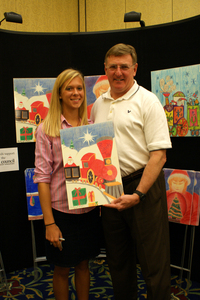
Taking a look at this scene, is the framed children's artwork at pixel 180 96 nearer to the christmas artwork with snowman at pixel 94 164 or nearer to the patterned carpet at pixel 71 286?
the christmas artwork with snowman at pixel 94 164

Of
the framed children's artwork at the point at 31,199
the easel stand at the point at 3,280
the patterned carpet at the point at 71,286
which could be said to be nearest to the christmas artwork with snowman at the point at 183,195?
the patterned carpet at the point at 71,286

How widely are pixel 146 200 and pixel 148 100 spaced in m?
0.65

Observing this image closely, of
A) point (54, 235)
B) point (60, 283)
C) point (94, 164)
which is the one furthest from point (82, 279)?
point (94, 164)

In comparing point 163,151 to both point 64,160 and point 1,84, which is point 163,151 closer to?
point 64,160

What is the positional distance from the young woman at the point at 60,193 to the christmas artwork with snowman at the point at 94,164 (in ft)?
0.40

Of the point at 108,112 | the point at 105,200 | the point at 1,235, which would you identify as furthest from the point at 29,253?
the point at 108,112

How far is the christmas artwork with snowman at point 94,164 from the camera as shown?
1610mm

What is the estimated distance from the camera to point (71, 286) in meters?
2.47

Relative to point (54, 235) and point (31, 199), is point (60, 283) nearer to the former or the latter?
point (54, 235)

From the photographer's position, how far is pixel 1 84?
2.62 metres

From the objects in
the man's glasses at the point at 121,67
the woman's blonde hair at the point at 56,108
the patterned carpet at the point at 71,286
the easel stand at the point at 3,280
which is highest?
the man's glasses at the point at 121,67

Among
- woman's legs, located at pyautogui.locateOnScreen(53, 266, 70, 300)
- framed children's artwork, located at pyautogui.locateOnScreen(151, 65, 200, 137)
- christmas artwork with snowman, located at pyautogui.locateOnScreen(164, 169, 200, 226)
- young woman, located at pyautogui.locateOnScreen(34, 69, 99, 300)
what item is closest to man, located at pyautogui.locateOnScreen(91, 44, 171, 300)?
young woman, located at pyautogui.locateOnScreen(34, 69, 99, 300)

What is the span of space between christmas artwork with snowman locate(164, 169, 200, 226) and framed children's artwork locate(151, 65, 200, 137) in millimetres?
374

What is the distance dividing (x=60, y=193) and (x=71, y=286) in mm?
1244
